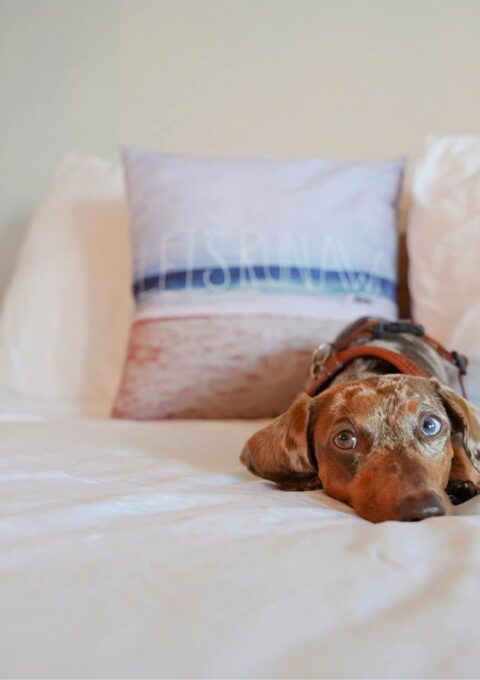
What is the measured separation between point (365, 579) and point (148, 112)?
2.15m

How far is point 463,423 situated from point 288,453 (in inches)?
10.5

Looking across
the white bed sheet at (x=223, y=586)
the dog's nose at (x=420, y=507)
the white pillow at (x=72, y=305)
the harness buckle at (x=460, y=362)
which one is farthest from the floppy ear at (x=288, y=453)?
the white pillow at (x=72, y=305)

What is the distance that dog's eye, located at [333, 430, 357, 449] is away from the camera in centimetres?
99

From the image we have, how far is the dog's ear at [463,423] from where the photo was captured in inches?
39.0

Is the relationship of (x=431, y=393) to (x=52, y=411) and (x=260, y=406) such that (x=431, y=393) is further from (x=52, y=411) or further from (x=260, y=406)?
(x=52, y=411)

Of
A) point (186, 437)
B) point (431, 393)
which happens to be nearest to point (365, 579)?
point (431, 393)

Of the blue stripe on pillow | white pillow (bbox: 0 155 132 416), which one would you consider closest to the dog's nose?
the blue stripe on pillow

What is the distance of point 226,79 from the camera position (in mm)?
2314

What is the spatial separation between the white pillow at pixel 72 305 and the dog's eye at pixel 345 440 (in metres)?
0.94

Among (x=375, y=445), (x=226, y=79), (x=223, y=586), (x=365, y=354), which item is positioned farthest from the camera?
(x=226, y=79)

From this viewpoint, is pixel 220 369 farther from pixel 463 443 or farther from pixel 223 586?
pixel 223 586

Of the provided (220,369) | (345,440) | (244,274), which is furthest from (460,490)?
(244,274)

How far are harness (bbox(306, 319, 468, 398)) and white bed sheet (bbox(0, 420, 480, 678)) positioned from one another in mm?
358

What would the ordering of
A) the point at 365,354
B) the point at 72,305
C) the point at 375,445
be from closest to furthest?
the point at 375,445
the point at 365,354
the point at 72,305
